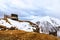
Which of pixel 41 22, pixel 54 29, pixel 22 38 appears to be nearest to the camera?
pixel 22 38

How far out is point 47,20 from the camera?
43.1 meters

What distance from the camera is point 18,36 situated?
22.2m

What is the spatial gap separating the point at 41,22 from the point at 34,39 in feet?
66.1

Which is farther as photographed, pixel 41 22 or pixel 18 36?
pixel 41 22

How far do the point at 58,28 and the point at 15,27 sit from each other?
13879mm

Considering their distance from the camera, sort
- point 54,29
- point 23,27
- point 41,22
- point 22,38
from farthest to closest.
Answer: point 41,22, point 54,29, point 23,27, point 22,38

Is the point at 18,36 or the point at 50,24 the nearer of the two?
the point at 18,36

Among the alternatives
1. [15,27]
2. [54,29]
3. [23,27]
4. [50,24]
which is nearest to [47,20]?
[50,24]

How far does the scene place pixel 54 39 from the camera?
893 inches

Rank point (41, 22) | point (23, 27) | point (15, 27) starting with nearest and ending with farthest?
point (15, 27) → point (23, 27) → point (41, 22)

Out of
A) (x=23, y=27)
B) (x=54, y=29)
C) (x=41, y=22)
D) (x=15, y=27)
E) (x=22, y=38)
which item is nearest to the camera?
(x=22, y=38)

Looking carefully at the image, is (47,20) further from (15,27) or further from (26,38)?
(26,38)

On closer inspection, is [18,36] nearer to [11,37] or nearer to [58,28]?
[11,37]

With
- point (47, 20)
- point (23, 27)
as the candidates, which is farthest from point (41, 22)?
point (23, 27)
